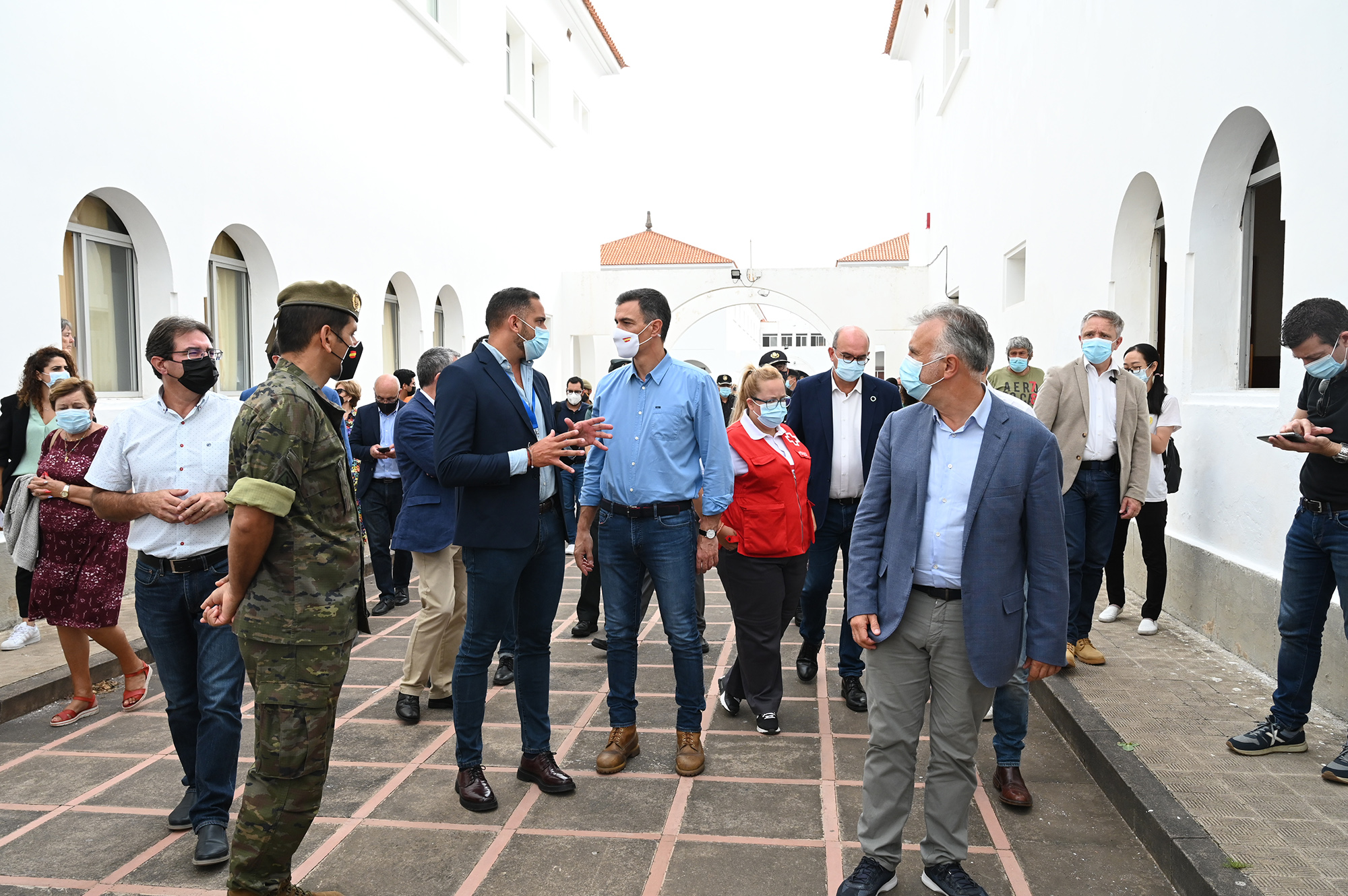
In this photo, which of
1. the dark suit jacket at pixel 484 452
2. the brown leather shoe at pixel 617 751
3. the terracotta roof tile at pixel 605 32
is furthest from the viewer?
the terracotta roof tile at pixel 605 32

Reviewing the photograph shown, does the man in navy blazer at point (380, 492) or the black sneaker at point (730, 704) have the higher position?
the man in navy blazer at point (380, 492)

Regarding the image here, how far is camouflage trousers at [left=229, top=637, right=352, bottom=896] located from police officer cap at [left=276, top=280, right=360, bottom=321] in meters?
1.04

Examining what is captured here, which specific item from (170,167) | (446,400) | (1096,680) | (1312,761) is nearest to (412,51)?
(170,167)

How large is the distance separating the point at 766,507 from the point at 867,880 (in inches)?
76.4

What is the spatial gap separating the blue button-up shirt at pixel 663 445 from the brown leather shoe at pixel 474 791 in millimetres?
1263

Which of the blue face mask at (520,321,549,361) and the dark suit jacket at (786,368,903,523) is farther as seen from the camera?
the dark suit jacket at (786,368,903,523)

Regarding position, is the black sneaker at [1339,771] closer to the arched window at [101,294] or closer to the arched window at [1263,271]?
the arched window at [1263,271]

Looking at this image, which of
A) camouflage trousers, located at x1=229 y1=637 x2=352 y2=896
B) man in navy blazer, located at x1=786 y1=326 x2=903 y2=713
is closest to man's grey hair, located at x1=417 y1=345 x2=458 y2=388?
man in navy blazer, located at x1=786 y1=326 x2=903 y2=713

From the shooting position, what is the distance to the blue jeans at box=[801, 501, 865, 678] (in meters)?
5.03

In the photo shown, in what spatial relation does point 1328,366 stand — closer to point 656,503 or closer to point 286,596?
point 656,503

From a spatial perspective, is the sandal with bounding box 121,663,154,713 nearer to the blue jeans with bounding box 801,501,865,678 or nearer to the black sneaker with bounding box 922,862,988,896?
the blue jeans with bounding box 801,501,865,678

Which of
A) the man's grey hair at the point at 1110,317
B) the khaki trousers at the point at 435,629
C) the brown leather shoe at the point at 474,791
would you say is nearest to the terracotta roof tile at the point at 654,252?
the man's grey hair at the point at 1110,317

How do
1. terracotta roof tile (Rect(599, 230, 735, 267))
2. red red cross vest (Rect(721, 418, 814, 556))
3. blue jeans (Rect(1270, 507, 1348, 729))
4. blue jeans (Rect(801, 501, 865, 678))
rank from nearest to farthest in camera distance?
blue jeans (Rect(1270, 507, 1348, 729)), red red cross vest (Rect(721, 418, 814, 556)), blue jeans (Rect(801, 501, 865, 678)), terracotta roof tile (Rect(599, 230, 735, 267))

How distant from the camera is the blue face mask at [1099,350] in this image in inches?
204
